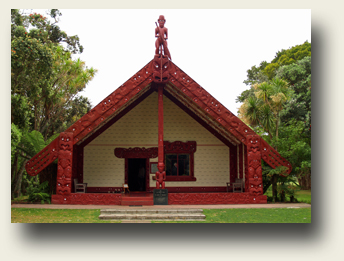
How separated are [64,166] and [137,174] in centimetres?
518

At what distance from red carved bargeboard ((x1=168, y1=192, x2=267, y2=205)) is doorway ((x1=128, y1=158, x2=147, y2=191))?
471 cm

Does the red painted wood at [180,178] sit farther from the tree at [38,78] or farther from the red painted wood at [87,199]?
the tree at [38,78]

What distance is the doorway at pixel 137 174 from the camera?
59.5ft

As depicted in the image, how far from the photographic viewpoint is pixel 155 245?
9.37 meters

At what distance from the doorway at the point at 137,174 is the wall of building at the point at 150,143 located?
0.52 m

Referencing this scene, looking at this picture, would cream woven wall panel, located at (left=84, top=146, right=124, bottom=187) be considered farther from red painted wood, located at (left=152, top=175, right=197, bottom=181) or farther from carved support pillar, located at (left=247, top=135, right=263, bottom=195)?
carved support pillar, located at (left=247, top=135, right=263, bottom=195)

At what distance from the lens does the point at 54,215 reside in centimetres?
1151

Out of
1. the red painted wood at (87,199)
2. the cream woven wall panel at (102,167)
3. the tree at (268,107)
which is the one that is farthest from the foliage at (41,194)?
the tree at (268,107)

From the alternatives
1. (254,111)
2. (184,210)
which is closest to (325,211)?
(184,210)

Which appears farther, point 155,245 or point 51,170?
point 51,170

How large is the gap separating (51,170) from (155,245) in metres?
8.15

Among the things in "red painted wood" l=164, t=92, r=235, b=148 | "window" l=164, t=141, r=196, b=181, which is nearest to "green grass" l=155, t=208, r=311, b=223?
"window" l=164, t=141, r=196, b=181

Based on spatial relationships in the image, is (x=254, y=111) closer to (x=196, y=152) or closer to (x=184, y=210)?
(x=196, y=152)

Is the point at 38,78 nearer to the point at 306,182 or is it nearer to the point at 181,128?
the point at 181,128
